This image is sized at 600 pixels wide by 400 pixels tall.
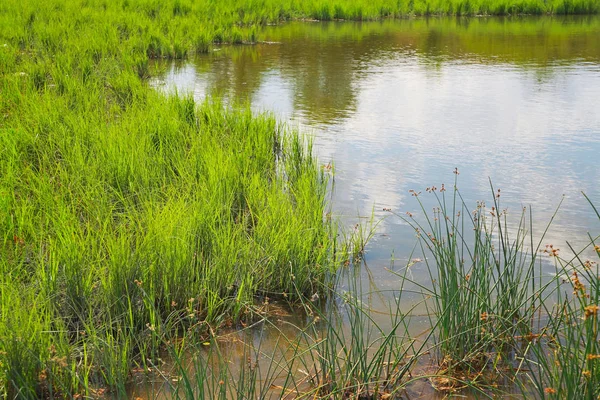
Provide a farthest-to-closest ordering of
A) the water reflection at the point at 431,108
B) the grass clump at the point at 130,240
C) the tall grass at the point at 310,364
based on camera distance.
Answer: the water reflection at the point at 431,108, the grass clump at the point at 130,240, the tall grass at the point at 310,364

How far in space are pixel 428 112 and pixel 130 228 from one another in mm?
4727

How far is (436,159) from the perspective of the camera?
18.3 ft

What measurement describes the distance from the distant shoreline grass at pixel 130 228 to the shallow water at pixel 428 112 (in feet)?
1.60

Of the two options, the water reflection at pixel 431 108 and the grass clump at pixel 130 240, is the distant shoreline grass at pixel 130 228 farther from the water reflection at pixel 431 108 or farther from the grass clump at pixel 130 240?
the water reflection at pixel 431 108

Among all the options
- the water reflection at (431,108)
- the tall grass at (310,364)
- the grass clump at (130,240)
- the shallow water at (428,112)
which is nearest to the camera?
the tall grass at (310,364)

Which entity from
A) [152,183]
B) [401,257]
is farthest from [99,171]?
[401,257]

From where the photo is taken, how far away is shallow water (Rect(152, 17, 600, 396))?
4.54 metres

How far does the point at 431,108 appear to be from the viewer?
24.7ft

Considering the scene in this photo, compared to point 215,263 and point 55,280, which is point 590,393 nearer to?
point 215,263

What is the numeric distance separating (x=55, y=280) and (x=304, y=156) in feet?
8.73

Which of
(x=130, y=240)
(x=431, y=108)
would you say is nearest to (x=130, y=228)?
(x=130, y=240)

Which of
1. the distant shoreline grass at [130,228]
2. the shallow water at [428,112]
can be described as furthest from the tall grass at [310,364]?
the shallow water at [428,112]

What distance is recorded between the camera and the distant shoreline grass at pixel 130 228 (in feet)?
8.17

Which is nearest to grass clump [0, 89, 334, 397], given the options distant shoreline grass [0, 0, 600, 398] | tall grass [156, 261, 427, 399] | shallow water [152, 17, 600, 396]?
distant shoreline grass [0, 0, 600, 398]
